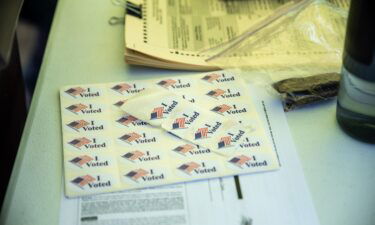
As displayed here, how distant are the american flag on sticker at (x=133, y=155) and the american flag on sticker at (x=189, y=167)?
5 centimetres

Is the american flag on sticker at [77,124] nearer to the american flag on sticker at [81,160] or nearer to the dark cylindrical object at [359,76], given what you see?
the american flag on sticker at [81,160]

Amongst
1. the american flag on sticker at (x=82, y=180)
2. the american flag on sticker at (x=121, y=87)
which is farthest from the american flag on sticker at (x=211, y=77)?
the american flag on sticker at (x=82, y=180)

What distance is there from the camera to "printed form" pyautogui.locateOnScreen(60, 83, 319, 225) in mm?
549

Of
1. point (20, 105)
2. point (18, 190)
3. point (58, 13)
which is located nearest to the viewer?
point (18, 190)

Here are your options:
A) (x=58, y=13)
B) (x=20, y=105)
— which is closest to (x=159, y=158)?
(x=58, y=13)

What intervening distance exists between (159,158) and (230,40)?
9.3 inches

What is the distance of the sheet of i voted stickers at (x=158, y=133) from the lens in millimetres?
591

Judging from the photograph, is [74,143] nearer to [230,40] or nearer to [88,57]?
[88,57]

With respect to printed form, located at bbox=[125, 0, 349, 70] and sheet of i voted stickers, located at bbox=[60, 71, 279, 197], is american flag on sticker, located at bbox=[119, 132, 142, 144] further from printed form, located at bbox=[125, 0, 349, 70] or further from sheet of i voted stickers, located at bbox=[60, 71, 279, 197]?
printed form, located at bbox=[125, 0, 349, 70]

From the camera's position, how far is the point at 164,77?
71 cm

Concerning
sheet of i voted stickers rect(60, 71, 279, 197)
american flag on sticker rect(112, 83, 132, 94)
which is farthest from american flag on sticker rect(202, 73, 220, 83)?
american flag on sticker rect(112, 83, 132, 94)

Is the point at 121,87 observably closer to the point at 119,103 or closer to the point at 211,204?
the point at 119,103

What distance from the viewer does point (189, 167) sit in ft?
1.95

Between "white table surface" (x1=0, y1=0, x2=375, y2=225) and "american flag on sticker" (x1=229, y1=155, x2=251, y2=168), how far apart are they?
68 millimetres
